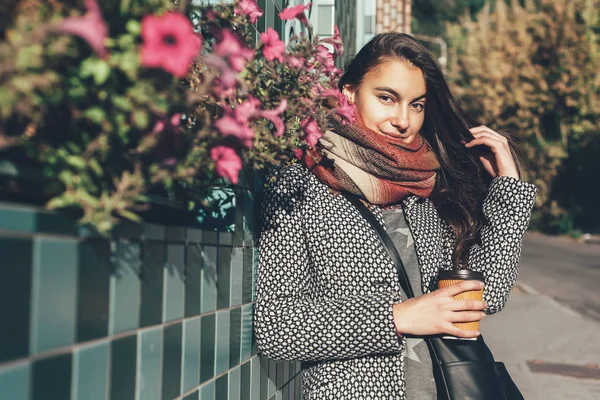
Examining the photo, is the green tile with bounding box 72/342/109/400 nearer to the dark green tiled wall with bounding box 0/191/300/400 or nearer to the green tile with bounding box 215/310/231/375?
the dark green tiled wall with bounding box 0/191/300/400

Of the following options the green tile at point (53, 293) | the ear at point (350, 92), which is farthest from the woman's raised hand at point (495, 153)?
the green tile at point (53, 293)

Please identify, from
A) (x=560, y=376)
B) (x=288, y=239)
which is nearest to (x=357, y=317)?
(x=288, y=239)

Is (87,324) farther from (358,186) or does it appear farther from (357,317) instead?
(358,186)

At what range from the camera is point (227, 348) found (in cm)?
216

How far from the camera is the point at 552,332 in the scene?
30.4ft

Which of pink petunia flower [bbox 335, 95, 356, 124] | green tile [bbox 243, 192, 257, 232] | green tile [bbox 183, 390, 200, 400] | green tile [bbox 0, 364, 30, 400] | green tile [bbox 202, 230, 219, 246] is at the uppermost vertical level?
pink petunia flower [bbox 335, 95, 356, 124]

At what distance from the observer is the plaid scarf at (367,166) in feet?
8.18

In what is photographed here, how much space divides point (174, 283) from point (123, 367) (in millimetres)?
304

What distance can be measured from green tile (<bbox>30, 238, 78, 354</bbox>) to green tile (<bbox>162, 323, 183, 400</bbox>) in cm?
48

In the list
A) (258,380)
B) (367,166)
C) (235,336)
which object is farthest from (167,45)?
(258,380)

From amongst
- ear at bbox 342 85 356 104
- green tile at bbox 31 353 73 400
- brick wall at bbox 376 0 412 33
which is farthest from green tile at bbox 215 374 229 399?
brick wall at bbox 376 0 412 33

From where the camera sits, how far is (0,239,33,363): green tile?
0.99m

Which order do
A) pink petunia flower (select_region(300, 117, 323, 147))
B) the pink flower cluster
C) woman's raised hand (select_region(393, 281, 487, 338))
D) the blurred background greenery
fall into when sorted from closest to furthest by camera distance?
the pink flower cluster → pink petunia flower (select_region(300, 117, 323, 147)) → woman's raised hand (select_region(393, 281, 487, 338)) → the blurred background greenery

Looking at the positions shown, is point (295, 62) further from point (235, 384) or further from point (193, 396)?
point (235, 384)
